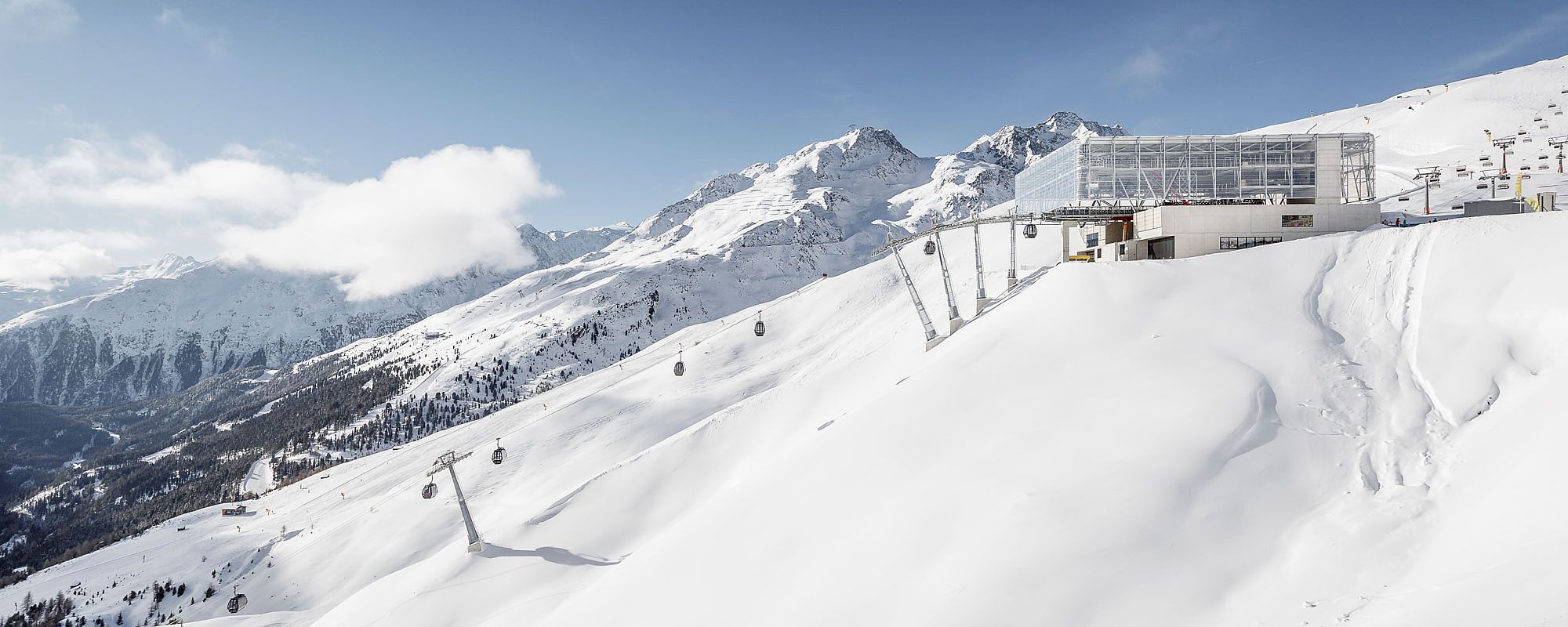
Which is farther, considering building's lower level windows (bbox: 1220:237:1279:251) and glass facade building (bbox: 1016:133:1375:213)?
glass facade building (bbox: 1016:133:1375:213)

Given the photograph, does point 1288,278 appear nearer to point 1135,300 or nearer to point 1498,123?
point 1135,300

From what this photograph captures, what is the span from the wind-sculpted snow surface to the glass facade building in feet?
64.7

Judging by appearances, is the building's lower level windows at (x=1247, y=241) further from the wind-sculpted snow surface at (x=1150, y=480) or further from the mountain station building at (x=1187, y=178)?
the wind-sculpted snow surface at (x=1150, y=480)

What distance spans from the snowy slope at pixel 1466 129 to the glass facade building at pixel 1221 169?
1217 centimetres

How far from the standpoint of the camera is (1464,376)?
1719 centimetres

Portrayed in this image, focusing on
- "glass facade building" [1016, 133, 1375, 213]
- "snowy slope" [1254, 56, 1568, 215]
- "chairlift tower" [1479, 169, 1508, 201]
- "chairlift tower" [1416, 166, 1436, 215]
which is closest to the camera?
"glass facade building" [1016, 133, 1375, 213]

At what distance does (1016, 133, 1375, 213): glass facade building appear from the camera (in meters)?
45.2

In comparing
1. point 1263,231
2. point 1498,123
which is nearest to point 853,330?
point 1263,231

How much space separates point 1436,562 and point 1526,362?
371 inches

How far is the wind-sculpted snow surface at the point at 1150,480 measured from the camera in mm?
12344

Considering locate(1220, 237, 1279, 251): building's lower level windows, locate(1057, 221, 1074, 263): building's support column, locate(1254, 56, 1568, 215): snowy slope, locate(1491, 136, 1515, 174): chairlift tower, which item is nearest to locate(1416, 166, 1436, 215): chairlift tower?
locate(1254, 56, 1568, 215): snowy slope

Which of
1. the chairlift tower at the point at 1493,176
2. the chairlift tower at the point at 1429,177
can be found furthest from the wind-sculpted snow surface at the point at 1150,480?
the chairlift tower at the point at 1493,176

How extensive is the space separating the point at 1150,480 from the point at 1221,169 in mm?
40750

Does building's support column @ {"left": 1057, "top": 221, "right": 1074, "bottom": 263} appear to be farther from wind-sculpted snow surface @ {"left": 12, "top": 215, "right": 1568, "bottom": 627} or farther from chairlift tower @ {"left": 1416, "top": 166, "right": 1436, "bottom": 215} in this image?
chairlift tower @ {"left": 1416, "top": 166, "right": 1436, "bottom": 215}
